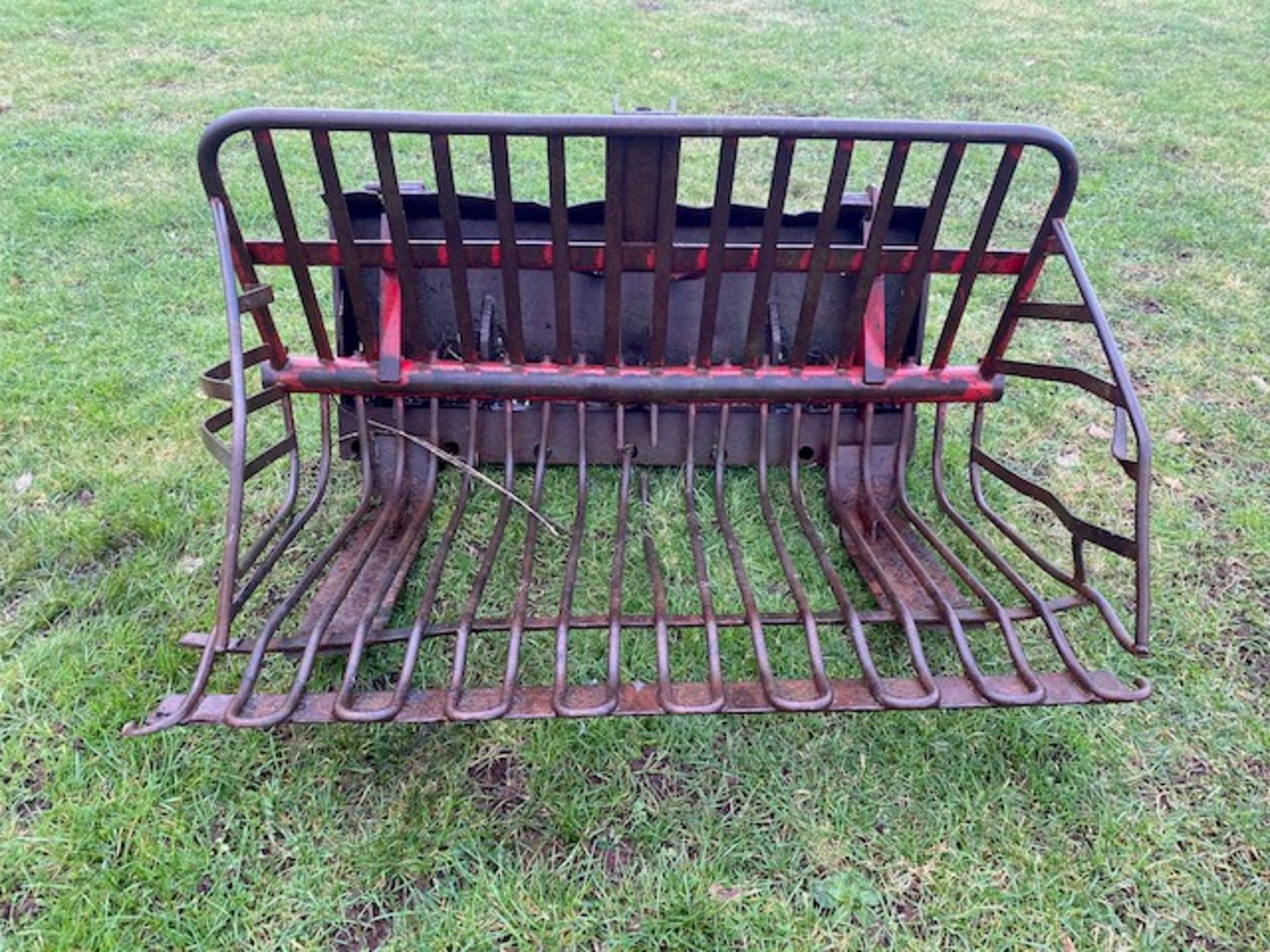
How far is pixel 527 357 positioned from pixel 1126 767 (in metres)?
1.84

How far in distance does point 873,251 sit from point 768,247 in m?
0.26

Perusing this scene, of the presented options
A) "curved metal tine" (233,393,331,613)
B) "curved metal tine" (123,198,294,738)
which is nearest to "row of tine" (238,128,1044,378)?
"curved metal tine" (123,198,294,738)

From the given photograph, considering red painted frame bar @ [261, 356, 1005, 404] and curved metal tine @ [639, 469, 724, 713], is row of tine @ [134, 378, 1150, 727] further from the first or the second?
red painted frame bar @ [261, 356, 1005, 404]

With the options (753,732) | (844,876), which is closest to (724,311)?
(753,732)

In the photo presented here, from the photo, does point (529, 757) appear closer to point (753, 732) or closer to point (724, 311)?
point (753, 732)

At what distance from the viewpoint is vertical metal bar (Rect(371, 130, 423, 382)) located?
193 cm

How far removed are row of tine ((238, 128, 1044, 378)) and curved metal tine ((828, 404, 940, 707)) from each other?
242 mm

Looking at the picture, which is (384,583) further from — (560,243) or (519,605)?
(560,243)

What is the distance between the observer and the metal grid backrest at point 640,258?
1872 mm

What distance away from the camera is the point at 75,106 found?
17.4 ft

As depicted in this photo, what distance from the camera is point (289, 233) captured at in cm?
207

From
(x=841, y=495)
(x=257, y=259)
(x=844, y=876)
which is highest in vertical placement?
(x=257, y=259)

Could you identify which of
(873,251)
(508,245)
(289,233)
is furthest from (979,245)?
(289,233)

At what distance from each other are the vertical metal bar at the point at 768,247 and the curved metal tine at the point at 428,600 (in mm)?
800
